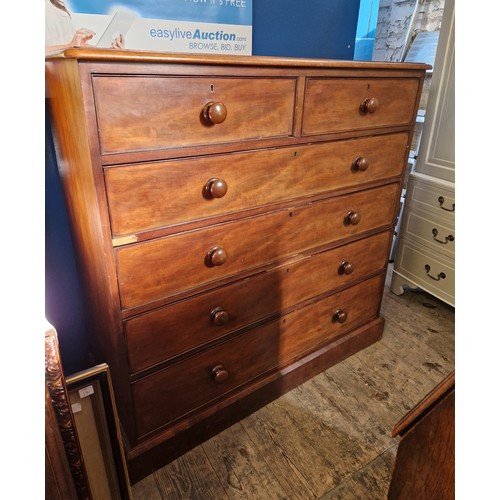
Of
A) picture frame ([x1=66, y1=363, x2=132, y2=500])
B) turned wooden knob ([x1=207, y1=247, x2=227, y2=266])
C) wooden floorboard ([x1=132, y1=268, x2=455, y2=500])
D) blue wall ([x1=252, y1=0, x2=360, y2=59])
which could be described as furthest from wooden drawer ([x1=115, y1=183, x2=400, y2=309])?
blue wall ([x1=252, y1=0, x2=360, y2=59])

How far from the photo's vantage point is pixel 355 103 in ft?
4.62

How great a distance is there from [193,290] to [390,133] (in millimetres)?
1015

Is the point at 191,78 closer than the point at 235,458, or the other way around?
the point at 191,78

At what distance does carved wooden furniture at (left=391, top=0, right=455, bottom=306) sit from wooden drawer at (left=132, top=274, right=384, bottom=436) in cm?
49

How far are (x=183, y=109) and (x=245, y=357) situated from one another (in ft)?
3.07

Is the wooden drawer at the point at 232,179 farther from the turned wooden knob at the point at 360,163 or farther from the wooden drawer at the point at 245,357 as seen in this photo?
the wooden drawer at the point at 245,357

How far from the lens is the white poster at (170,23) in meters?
1.33

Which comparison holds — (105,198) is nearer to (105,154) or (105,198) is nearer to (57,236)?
(105,154)

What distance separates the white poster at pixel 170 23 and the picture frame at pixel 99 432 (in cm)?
110

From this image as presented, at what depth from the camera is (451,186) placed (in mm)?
2041

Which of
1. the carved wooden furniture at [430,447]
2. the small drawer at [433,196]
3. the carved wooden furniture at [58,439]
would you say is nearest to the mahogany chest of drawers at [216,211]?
the carved wooden furniture at [58,439]

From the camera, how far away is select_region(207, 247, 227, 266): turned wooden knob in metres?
1.21

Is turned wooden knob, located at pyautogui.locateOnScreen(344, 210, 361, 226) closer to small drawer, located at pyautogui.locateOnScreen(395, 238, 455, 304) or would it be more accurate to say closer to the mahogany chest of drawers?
the mahogany chest of drawers
